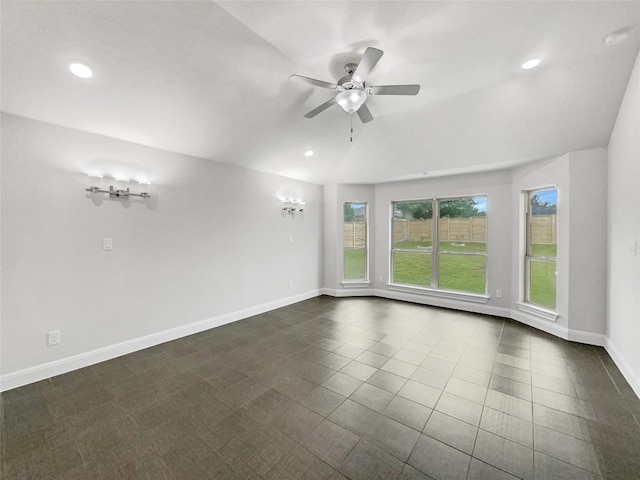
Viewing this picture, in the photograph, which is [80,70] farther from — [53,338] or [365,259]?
[365,259]

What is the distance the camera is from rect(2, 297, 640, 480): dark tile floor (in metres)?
1.63

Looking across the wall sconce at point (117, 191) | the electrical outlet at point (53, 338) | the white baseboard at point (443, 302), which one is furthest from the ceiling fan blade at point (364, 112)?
the electrical outlet at point (53, 338)

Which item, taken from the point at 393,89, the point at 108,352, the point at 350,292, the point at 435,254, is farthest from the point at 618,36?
the point at 108,352

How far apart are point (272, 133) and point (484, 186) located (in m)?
3.75

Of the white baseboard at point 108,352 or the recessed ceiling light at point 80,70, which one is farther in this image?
the white baseboard at point 108,352

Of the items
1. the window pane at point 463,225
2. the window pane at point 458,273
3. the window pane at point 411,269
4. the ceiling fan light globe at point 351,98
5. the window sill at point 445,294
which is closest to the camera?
the ceiling fan light globe at point 351,98

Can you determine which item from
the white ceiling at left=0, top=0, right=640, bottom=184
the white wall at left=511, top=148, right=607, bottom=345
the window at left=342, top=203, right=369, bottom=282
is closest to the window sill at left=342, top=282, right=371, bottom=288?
the window at left=342, top=203, right=369, bottom=282

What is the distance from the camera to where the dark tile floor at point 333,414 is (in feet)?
5.35

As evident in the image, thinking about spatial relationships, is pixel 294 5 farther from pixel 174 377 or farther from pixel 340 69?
pixel 174 377

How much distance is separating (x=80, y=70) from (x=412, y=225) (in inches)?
213

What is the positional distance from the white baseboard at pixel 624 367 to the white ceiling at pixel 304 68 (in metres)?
2.44

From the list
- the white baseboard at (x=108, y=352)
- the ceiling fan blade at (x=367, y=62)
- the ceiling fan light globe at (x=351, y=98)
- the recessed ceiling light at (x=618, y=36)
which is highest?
the recessed ceiling light at (x=618, y=36)

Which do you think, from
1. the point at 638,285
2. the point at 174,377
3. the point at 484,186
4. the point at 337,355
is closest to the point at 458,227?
the point at 484,186

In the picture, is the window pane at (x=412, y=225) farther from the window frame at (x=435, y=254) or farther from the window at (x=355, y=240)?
the window at (x=355, y=240)
